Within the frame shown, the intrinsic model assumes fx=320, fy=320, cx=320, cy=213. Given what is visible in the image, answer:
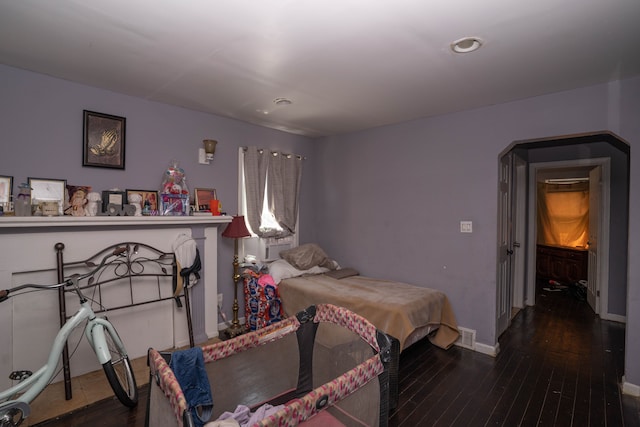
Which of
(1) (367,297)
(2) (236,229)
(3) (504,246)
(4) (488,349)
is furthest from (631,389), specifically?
(2) (236,229)

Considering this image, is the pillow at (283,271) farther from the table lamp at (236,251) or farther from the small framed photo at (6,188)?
the small framed photo at (6,188)

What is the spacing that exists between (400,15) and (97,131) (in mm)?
2647

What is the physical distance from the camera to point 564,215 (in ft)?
20.9

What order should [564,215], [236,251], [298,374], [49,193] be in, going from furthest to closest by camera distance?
[564,215] → [236,251] → [49,193] → [298,374]

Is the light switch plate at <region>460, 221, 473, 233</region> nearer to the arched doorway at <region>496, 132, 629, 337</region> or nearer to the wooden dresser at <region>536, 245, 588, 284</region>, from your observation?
the arched doorway at <region>496, 132, 629, 337</region>

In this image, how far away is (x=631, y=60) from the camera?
7.25ft

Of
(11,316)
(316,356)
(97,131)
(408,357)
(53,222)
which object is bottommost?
(408,357)

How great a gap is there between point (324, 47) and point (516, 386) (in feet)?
9.85

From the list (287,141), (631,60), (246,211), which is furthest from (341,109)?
(631,60)

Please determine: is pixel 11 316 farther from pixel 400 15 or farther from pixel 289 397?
pixel 400 15

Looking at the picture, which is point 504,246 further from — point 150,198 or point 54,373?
point 54,373

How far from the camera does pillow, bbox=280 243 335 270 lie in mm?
4070

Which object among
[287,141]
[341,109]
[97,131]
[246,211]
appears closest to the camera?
[97,131]

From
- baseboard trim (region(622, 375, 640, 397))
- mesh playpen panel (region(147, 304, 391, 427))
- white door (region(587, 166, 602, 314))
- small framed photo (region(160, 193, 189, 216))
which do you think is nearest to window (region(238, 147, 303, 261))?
small framed photo (region(160, 193, 189, 216))
